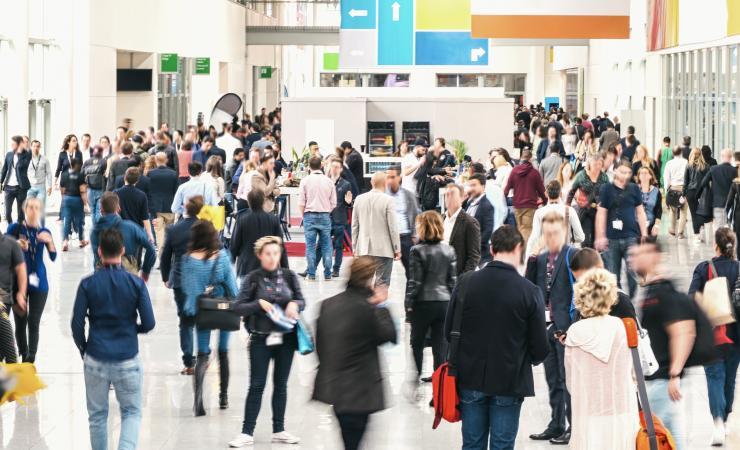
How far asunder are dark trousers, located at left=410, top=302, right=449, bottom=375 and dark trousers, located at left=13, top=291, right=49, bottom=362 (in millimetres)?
3087

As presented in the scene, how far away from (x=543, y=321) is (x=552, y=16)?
25626mm

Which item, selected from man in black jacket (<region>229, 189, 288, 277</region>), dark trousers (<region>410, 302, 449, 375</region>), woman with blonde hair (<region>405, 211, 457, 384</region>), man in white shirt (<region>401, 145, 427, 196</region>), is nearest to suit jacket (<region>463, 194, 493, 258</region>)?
man in black jacket (<region>229, 189, 288, 277</region>)

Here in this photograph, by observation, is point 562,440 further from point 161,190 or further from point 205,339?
point 161,190

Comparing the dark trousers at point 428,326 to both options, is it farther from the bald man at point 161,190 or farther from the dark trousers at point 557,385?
the bald man at point 161,190

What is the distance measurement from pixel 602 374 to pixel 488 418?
80 centimetres

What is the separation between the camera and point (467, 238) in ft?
35.9

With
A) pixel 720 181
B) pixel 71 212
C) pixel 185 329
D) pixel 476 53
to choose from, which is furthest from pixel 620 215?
pixel 476 53

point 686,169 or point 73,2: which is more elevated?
point 73,2

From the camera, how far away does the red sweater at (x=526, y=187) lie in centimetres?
1756

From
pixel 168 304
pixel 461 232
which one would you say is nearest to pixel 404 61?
pixel 168 304

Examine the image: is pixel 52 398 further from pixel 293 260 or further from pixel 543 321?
pixel 293 260

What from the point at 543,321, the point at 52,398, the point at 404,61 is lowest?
the point at 52,398

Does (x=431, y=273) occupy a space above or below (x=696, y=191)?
below

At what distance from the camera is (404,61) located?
39.2m
